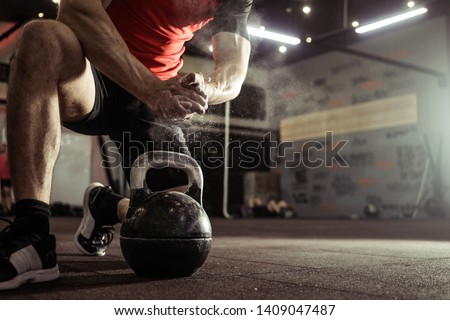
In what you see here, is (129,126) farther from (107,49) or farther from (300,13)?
(300,13)

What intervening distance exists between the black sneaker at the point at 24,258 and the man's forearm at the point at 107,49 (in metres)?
0.51

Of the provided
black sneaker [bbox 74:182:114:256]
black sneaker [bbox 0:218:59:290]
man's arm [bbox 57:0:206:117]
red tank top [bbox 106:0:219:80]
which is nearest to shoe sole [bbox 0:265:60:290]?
black sneaker [bbox 0:218:59:290]

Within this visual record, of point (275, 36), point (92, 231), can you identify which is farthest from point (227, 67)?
point (275, 36)

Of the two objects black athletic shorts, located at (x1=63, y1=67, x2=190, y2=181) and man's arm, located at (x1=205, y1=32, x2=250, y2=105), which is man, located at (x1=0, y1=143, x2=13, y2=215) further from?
man's arm, located at (x1=205, y1=32, x2=250, y2=105)

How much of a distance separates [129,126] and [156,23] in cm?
44

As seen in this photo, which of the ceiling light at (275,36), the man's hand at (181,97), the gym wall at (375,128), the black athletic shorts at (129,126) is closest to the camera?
the man's hand at (181,97)

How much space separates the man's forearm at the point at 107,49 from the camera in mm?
1361

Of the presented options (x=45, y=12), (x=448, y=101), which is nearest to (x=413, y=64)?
(x=448, y=101)

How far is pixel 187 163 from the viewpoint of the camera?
1.45 m

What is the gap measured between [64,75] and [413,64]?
8.40 meters

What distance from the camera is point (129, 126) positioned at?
1.88m

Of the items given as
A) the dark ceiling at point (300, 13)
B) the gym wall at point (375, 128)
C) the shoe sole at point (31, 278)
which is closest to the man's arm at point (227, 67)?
the shoe sole at point (31, 278)

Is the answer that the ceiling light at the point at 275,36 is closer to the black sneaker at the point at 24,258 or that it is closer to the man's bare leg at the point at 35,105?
the man's bare leg at the point at 35,105
